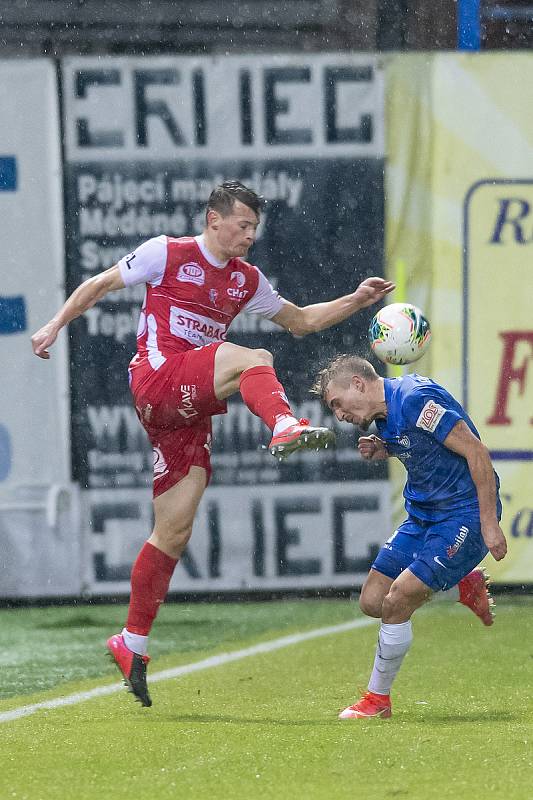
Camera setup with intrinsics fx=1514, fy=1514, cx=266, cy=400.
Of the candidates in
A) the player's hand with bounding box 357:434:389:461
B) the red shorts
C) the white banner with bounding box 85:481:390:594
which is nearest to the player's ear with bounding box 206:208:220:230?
the red shorts

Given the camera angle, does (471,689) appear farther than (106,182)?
No

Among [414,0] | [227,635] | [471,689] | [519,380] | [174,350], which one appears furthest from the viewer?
[414,0]

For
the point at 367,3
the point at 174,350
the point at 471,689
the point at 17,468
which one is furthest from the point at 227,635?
the point at 367,3

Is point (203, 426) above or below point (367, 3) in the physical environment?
below

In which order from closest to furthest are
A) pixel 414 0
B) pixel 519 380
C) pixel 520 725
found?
pixel 520 725, pixel 519 380, pixel 414 0

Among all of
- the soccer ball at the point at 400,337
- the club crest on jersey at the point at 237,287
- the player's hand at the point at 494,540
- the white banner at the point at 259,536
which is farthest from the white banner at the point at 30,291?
the player's hand at the point at 494,540

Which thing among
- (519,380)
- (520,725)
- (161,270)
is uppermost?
(161,270)

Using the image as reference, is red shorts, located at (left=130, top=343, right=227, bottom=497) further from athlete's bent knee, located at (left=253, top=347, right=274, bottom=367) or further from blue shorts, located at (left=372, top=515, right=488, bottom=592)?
blue shorts, located at (left=372, top=515, right=488, bottom=592)

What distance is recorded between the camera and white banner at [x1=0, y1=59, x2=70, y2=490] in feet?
31.7

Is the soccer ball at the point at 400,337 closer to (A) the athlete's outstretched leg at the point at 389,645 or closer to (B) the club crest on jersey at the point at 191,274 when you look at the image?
(B) the club crest on jersey at the point at 191,274

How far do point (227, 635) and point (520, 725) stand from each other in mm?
3684

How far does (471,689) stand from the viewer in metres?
6.66

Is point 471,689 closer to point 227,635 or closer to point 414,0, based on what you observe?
point 227,635

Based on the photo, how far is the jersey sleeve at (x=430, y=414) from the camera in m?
5.70
